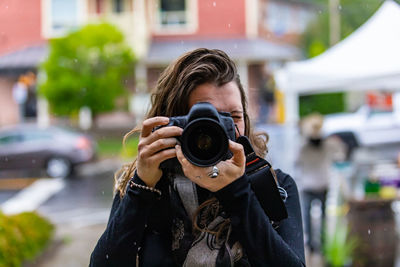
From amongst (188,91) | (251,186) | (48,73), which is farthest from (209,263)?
(48,73)

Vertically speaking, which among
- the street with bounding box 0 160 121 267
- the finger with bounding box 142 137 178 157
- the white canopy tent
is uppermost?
the white canopy tent

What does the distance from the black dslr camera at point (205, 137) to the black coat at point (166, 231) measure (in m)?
0.07

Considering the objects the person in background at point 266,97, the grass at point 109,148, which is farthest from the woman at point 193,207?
the person in background at point 266,97

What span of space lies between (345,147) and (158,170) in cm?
640

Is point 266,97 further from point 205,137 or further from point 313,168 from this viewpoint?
point 205,137

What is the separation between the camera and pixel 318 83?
565cm

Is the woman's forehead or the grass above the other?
the woman's forehead

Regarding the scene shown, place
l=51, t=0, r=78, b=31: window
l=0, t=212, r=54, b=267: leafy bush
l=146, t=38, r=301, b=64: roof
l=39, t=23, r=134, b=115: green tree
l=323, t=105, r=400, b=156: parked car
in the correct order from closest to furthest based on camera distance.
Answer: l=0, t=212, r=54, b=267: leafy bush, l=323, t=105, r=400, b=156: parked car, l=39, t=23, r=134, b=115: green tree, l=146, t=38, r=301, b=64: roof, l=51, t=0, r=78, b=31: window

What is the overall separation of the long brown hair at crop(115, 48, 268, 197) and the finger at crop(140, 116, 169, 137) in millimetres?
106

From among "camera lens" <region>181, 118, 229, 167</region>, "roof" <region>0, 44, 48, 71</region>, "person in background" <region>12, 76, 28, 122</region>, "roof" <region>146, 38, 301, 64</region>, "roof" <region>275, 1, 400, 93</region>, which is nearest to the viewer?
"camera lens" <region>181, 118, 229, 167</region>

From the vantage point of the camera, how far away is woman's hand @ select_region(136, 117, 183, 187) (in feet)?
3.70

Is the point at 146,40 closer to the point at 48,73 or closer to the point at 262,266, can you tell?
the point at 48,73

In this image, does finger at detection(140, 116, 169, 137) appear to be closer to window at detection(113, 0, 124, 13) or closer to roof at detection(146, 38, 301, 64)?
roof at detection(146, 38, 301, 64)

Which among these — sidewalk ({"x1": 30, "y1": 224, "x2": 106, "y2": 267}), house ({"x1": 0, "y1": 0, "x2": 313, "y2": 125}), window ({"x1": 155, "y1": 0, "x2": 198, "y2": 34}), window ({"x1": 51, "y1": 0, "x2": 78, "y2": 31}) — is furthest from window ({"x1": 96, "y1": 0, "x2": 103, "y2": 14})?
sidewalk ({"x1": 30, "y1": 224, "x2": 106, "y2": 267})
